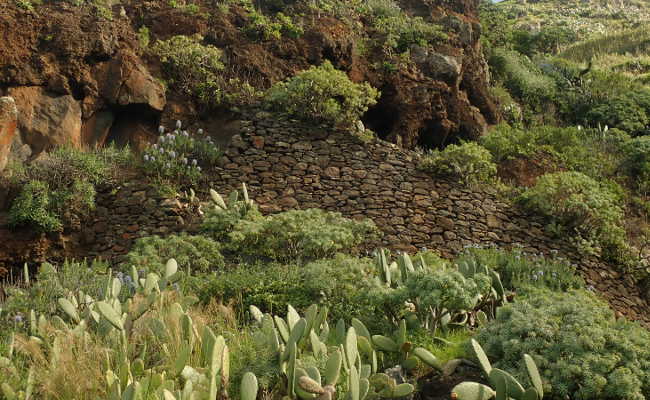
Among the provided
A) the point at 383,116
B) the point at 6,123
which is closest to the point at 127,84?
the point at 6,123

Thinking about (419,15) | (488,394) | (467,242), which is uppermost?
(419,15)

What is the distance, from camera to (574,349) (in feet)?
13.9

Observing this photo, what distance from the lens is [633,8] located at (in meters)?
44.0

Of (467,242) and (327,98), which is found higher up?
(327,98)

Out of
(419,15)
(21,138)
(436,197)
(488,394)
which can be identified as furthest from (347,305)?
(419,15)

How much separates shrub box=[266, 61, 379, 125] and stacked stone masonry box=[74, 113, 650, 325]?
294 millimetres

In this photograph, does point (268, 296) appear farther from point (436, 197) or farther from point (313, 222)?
point (436, 197)

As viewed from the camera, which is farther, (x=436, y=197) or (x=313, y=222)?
(x=436, y=197)

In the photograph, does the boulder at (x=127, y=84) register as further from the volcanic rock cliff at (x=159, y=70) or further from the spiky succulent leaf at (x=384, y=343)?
the spiky succulent leaf at (x=384, y=343)

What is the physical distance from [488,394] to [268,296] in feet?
8.78

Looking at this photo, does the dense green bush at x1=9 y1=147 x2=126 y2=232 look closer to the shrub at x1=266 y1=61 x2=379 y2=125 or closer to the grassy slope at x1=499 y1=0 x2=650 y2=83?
the shrub at x1=266 y1=61 x2=379 y2=125

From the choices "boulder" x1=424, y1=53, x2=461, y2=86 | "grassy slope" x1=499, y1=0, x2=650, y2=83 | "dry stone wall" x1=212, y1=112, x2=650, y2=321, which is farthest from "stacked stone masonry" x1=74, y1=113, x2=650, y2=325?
"grassy slope" x1=499, y1=0, x2=650, y2=83

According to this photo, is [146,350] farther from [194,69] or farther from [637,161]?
[637,161]

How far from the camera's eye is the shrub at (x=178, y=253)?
23.9ft
